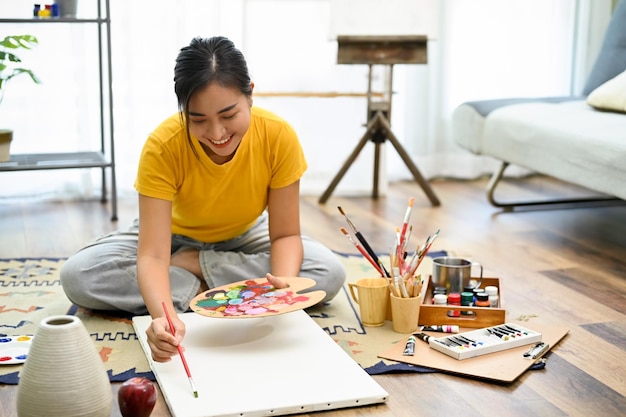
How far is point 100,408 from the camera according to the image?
1.37 meters

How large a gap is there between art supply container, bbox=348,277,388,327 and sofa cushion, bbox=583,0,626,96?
1.79 meters

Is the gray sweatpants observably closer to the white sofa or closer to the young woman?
the young woman

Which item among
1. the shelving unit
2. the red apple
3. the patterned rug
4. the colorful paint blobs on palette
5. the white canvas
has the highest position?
the shelving unit

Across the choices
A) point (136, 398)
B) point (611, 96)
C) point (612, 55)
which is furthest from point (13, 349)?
point (612, 55)

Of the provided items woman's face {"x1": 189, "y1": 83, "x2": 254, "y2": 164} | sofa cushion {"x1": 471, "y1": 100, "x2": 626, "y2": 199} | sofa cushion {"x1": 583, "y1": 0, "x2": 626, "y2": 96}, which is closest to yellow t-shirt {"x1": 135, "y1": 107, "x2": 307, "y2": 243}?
woman's face {"x1": 189, "y1": 83, "x2": 254, "y2": 164}

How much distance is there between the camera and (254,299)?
1822 mm

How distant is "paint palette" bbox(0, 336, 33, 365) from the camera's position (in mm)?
1757

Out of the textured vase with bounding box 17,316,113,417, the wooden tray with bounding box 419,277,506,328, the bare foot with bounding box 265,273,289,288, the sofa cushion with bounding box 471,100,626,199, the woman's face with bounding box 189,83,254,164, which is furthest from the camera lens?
the sofa cushion with bounding box 471,100,626,199

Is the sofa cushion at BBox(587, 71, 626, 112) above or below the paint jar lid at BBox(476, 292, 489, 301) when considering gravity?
above

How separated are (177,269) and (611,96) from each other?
5.72ft

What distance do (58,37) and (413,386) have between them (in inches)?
88.1

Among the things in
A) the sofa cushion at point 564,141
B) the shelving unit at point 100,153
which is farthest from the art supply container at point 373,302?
the shelving unit at point 100,153

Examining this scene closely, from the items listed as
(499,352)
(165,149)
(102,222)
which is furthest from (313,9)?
(499,352)

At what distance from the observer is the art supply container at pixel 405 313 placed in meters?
1.93
